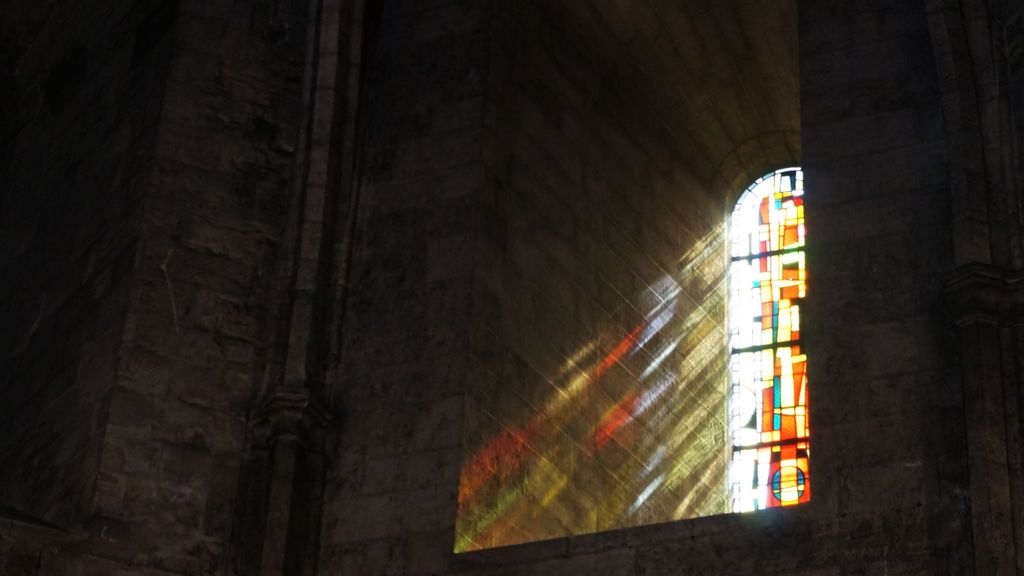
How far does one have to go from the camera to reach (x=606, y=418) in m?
12.7

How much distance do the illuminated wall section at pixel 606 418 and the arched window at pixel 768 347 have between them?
12 cm

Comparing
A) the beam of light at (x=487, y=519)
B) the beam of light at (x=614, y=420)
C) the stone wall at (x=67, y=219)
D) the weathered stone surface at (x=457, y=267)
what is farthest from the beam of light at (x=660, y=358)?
the stone wall at (x=67, y=219)

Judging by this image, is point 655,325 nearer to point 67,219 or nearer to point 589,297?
point 589,297

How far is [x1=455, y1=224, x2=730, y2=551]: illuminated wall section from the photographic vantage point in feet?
37.5

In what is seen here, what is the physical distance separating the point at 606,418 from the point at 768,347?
1.81 meters

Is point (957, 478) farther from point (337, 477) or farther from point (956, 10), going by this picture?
point (337, 477)

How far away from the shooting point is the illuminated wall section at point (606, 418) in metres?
11.4

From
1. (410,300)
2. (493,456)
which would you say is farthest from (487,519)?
(410,300)

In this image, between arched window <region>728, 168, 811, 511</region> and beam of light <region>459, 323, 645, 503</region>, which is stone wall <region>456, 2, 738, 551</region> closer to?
beam of light <region>459, 323, 645, 503</region>

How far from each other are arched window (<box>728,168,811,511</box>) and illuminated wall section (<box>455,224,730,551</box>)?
12 cm

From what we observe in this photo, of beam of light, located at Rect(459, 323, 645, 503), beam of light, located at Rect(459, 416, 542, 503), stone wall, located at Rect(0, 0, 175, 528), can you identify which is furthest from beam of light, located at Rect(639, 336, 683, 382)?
stone wall, located at Rect(0, 0, 175, 528)

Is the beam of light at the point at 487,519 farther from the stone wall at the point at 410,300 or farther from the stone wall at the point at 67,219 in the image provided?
the stone wall at the point at 67,219

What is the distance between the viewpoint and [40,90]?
1454 cm

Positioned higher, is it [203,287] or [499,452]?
[203,287]
